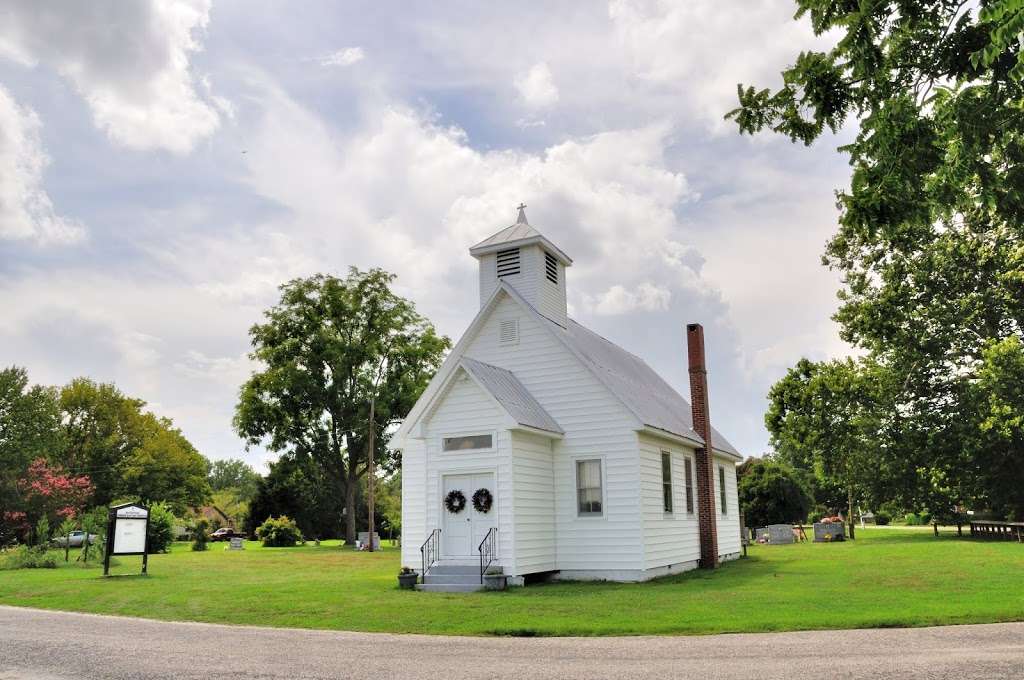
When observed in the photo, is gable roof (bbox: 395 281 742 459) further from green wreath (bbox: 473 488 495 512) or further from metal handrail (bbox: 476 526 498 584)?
metal handrail (bbox: 476 526 498 584)

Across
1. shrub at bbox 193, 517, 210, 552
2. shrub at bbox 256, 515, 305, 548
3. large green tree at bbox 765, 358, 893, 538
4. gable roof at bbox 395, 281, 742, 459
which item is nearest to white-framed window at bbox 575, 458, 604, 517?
gable roof at bbox 395, 281, 742, 459

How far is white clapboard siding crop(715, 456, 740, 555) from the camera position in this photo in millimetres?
27375

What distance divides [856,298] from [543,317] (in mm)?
20013

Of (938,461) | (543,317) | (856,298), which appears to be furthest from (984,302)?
(543,317)

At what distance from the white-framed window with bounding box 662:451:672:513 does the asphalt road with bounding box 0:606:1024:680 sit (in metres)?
11.1

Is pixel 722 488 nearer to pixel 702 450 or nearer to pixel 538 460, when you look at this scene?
pixel 702 450

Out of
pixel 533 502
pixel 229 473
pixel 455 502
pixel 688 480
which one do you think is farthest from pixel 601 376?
pixel 229 473

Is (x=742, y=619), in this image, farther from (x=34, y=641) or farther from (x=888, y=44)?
(x=34, y=641)

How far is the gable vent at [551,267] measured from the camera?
78.5 ft

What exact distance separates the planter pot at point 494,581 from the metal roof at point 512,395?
3497 millimetres

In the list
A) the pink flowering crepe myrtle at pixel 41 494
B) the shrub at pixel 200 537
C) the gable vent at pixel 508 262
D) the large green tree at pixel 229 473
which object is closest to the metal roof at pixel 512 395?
the gable vent at pixel 508 262

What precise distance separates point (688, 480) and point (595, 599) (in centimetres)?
971

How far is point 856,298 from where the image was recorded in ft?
117

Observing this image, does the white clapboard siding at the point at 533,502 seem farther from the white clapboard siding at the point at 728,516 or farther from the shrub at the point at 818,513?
the shrub at the point at 818,513
